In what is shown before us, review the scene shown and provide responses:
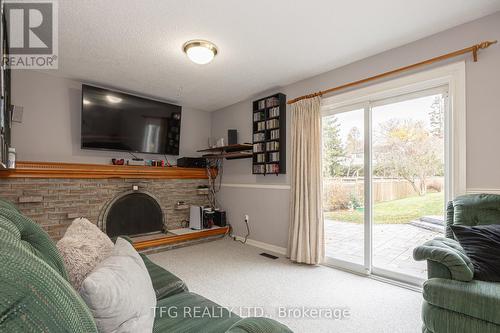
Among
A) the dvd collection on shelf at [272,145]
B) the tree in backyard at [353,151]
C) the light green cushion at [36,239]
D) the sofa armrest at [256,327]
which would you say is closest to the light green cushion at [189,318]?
the sofa armrest at [256,327]

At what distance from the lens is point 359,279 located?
2621 mm

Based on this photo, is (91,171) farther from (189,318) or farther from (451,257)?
(451,257)

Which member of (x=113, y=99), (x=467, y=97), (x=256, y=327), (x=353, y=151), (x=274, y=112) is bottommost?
(x=256, y=327)

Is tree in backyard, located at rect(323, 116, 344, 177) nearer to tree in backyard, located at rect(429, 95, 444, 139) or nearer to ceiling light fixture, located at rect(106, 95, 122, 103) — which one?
tree in backyard, located at rect(429, 95, 444, 139)

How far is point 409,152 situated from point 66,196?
14.1ft

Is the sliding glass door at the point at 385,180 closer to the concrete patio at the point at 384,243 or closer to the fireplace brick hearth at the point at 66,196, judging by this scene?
the concrete patio at the point at 384,243

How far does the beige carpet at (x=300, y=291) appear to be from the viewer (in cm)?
186

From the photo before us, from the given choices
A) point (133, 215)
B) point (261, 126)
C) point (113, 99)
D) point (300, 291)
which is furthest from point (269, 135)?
point (133, 215)

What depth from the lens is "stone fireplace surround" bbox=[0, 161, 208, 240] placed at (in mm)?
2953

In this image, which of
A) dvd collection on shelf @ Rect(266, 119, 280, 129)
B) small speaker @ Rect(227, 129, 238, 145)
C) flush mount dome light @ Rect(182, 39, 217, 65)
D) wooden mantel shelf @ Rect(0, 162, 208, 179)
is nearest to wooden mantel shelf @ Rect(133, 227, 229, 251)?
wooden mantel shelf @ Rect(0, 162, 208, 179)

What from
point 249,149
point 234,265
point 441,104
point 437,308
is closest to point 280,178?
point 249,149

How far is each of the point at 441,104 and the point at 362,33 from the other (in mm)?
1060

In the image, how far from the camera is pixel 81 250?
103cm

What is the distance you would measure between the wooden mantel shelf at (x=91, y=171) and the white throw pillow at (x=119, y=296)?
281 centimetres
